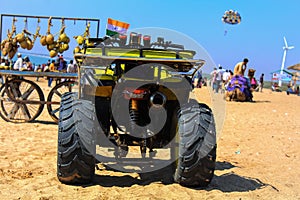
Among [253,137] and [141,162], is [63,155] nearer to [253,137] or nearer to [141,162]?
[141,162]

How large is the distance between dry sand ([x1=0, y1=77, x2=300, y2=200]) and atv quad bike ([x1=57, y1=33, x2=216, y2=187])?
0.20 meters

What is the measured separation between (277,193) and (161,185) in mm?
1338

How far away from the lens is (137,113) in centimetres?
426

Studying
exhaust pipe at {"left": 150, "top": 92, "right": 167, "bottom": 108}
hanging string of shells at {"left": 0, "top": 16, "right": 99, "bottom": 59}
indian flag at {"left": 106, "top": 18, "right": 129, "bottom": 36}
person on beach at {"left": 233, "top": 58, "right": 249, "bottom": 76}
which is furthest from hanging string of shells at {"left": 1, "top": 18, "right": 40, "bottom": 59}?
person on beach at {"left": 233, "top": 58, "right": 249, "bottom": 76}

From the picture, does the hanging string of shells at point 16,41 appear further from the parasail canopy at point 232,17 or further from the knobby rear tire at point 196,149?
the parasail canopy at point 232,17

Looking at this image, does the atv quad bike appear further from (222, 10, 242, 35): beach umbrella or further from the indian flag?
(222, 10, 242, 35): beach umbrella

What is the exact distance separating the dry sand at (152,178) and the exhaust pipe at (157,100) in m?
0.93

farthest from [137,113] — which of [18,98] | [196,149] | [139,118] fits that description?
[18,98]

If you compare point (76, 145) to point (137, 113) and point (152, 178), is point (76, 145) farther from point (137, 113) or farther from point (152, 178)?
point (152, 178)

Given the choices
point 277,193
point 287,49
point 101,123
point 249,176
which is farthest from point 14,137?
point 287,49

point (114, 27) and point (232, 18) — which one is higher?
point (232, 18)

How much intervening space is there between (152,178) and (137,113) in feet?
3.07

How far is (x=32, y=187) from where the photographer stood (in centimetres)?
408

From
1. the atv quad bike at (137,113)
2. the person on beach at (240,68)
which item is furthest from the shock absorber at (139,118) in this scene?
the person on beach at (240,68)
